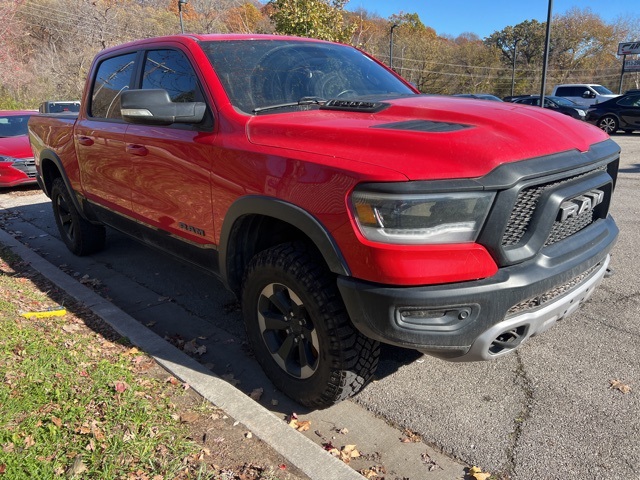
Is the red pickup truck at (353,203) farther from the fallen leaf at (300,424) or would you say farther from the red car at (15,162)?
the red car at (15,162)

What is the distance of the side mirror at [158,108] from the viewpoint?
294 centimetres

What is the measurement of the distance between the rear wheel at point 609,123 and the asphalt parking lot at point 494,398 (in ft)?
50.6

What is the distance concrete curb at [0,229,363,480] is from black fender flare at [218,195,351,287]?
582 mm

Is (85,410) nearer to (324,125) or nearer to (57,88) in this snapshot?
(324,125)

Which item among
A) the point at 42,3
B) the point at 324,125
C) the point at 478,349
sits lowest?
the point at 478,349

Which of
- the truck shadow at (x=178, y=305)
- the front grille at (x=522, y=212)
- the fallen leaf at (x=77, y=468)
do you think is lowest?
the truck shadow at (x=178, y=305)

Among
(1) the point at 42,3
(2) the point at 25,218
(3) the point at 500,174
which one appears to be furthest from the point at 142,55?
(1) the point at 42,3

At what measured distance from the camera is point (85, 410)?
2.58 m

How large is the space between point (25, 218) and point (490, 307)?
743cm

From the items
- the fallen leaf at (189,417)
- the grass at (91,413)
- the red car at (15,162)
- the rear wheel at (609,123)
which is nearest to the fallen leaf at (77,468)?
the grass at (91,413)

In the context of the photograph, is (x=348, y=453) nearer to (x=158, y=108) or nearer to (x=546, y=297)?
(x=546, y=297)

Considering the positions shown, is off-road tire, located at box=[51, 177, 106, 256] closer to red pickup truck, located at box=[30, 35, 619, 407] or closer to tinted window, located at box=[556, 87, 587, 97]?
red pickup truck, located at box=[30, 35, 619, 407]

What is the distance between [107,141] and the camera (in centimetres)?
414

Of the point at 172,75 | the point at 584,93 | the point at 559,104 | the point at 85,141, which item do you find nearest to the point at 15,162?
the point at 85,141
